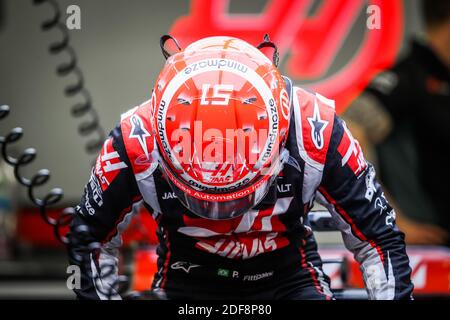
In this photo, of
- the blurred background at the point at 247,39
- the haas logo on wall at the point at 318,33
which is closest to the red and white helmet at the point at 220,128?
the blurred background at the point at 247,39

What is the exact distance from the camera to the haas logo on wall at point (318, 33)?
553 cm

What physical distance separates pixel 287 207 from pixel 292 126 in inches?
7.9

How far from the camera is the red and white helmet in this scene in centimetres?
179

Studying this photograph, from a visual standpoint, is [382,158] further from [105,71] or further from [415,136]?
[105,71]

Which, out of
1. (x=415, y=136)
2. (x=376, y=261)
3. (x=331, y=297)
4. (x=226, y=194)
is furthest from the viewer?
(x=415, y=136)

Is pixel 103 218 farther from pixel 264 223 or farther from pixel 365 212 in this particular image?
pixel 365 212

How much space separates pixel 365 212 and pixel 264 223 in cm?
25

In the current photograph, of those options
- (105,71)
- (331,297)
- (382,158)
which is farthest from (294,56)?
(331,297)

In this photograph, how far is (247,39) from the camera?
17.7 feet

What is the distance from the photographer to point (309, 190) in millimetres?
2072

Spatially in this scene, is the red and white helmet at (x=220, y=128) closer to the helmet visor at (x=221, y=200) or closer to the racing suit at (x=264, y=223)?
the helmet visor at (x=221, y=200)

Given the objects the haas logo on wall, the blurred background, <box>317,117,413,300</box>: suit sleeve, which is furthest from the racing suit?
the haas logo on wall

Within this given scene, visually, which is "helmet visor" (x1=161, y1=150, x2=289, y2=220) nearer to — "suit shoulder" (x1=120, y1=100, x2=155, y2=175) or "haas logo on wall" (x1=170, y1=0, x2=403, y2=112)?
"suit shoulder" (x1=120, y1=100, x2=155, y2=175)

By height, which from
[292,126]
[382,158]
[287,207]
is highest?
[382,158]
